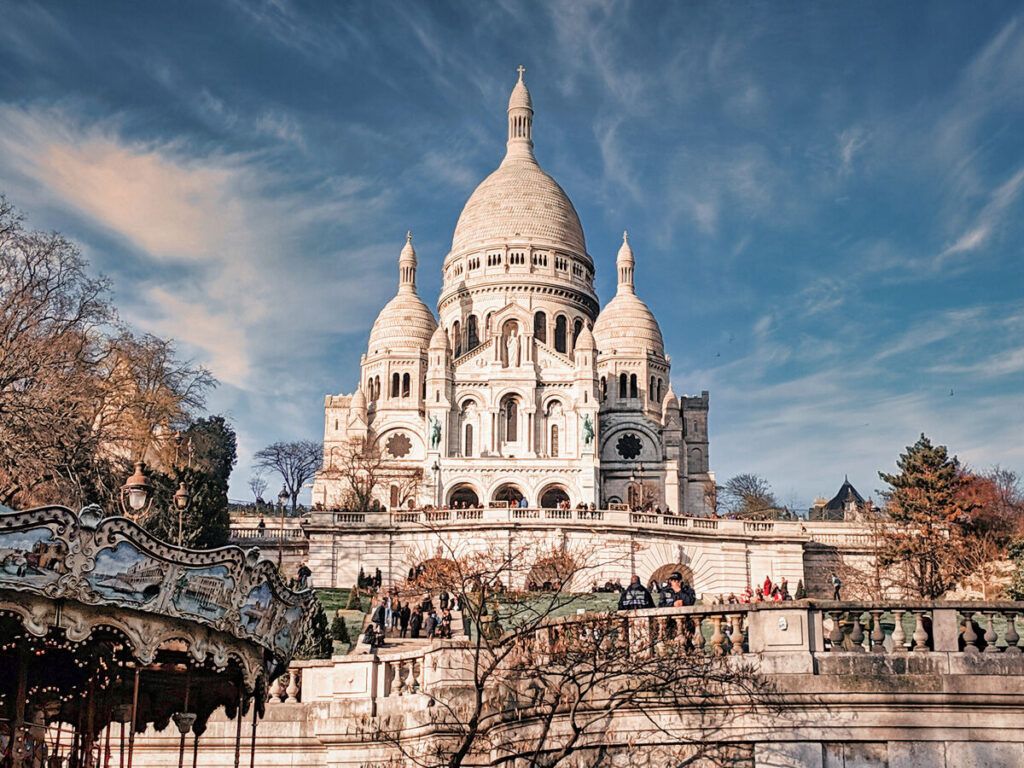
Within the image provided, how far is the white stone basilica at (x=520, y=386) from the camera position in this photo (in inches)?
3135

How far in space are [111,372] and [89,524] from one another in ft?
98.7

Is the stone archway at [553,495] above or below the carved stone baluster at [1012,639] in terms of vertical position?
above

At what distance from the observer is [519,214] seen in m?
100

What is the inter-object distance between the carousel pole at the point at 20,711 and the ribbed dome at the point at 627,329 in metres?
77.3

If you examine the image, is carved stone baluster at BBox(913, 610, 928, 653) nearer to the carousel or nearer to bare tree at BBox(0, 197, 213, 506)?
the carousel

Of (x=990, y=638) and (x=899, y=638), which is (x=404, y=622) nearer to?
(x=899, y=638)

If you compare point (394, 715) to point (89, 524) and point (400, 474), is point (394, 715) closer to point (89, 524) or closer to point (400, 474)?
point (89, 524)

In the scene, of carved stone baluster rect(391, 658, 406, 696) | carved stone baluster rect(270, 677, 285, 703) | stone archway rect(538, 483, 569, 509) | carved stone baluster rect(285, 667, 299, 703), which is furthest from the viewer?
stone archway rect(538, 483, 569, 509)

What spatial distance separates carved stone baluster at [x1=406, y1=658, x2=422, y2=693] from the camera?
18.8 m

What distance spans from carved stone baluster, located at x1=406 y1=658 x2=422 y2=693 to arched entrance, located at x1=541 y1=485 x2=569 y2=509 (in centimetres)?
6029

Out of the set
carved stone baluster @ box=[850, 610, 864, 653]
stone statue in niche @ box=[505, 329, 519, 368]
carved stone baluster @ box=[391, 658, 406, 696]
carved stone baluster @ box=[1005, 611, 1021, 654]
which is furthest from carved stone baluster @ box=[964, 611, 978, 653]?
stone statue in niche @ box=[505, 329, 519, 368]

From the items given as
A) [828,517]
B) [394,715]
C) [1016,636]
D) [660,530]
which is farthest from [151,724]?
[828,517]

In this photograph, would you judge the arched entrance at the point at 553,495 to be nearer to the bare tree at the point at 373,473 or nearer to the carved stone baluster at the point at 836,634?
the bare tree at the point at 373,473

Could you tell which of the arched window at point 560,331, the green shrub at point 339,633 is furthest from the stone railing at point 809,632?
the arched window at point 560,331
